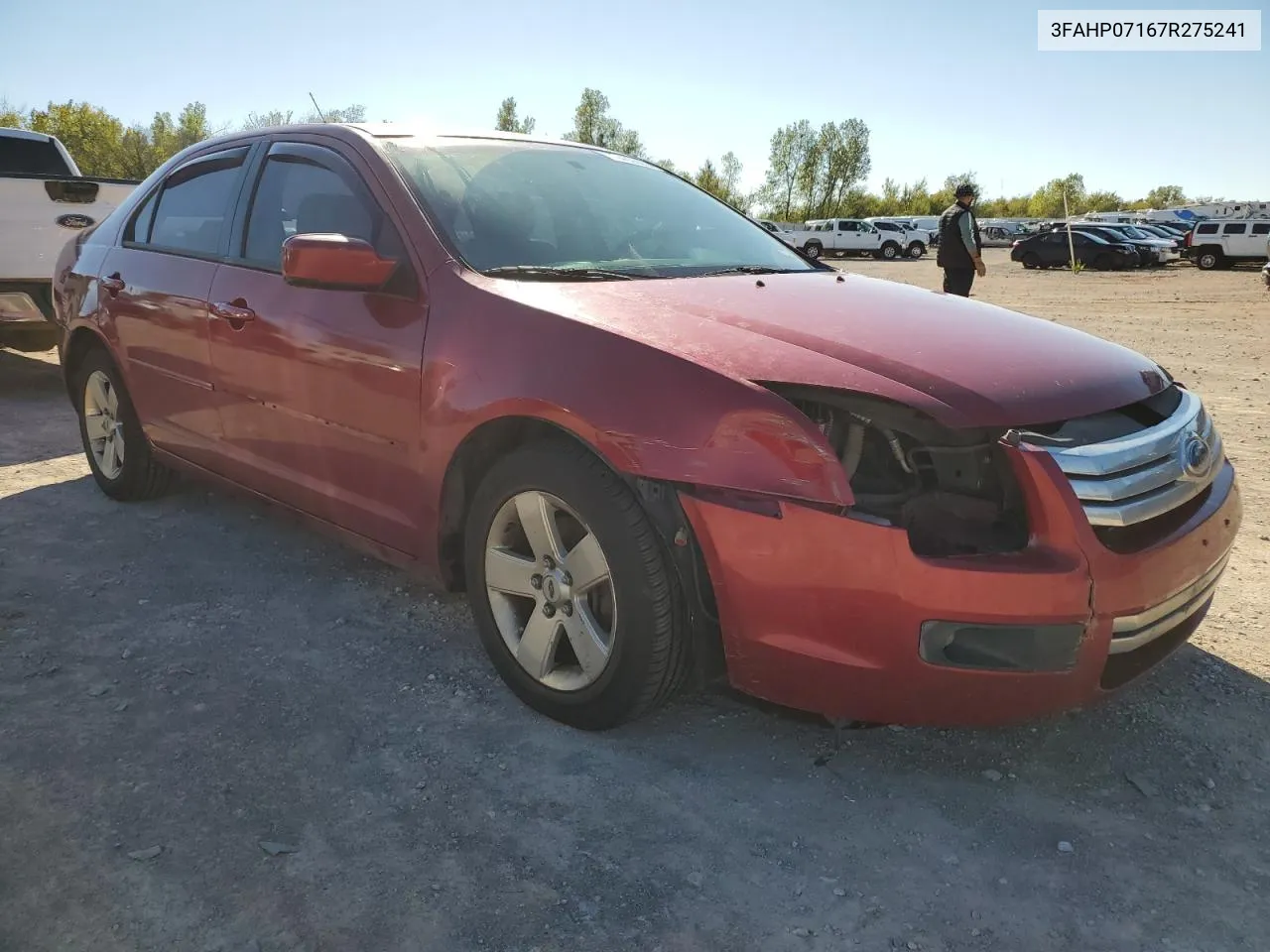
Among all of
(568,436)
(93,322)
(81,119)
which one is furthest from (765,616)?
(81,119)

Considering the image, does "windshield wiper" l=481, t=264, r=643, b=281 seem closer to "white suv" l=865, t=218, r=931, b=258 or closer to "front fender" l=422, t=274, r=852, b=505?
"front fender" l=422, t=274, r=852, b=505

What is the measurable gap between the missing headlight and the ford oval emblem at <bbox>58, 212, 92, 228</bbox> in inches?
264

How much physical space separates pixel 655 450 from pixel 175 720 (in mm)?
1580

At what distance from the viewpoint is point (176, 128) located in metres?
72.6

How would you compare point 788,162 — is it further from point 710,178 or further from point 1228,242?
point 1228,242

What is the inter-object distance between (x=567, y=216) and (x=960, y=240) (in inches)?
297

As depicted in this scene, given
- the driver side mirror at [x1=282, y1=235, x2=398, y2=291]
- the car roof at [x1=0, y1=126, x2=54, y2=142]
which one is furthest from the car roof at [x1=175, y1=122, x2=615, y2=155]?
the car roof at [x1=0, y1=126, x2=54, y2=142]

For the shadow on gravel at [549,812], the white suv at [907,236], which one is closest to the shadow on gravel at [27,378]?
the shadow on gravel at [549,812]

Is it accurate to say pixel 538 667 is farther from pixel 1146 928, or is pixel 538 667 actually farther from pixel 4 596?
pixel 4 596

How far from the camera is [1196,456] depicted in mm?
2455

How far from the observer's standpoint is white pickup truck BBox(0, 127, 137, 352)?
22.3 feet

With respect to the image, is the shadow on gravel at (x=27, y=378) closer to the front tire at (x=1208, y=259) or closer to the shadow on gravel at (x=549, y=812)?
the shadow on gravel at (x=549, y=812)

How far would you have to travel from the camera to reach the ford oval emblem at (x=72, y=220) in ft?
22.9

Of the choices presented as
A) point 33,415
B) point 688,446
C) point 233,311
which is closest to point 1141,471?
point 688,446
